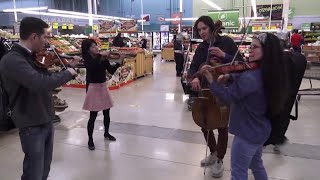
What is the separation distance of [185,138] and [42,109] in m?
2.48

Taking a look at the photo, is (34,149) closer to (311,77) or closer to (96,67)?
(96,67)

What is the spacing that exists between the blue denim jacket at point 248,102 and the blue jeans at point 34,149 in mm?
1189

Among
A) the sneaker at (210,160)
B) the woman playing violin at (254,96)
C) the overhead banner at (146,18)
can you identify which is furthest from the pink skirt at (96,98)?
the overhead banner at (146,18)

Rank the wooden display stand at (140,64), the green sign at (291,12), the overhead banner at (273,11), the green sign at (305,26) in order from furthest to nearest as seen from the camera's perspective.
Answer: the green sign at (291,12) < the overhead banner at (273,11) < the green sign at (305,26) < the wooden display stand at (140,64)

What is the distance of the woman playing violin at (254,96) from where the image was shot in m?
1.76

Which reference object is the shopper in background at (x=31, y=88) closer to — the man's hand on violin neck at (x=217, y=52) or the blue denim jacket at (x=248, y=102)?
the blue denim jacket at (x=248, y=102)

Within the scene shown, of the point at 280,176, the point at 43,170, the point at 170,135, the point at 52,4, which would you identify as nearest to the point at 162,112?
the point at 170,135

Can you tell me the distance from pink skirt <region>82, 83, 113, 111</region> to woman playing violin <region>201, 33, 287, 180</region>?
2064 mm

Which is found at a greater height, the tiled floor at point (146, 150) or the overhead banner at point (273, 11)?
the overhead banner at point (273, 11)

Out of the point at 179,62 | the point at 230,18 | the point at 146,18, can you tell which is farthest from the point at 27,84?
the point at 146,18

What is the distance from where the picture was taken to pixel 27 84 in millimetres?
1803

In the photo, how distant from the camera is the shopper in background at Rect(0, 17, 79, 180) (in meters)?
1.81

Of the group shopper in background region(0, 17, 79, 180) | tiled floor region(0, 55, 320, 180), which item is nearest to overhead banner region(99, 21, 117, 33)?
tiled floor region(0, 55, 320, 180)

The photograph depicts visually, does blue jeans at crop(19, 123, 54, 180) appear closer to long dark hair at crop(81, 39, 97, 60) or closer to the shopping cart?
long dark hair at crop(81, 39, 97, 60)
